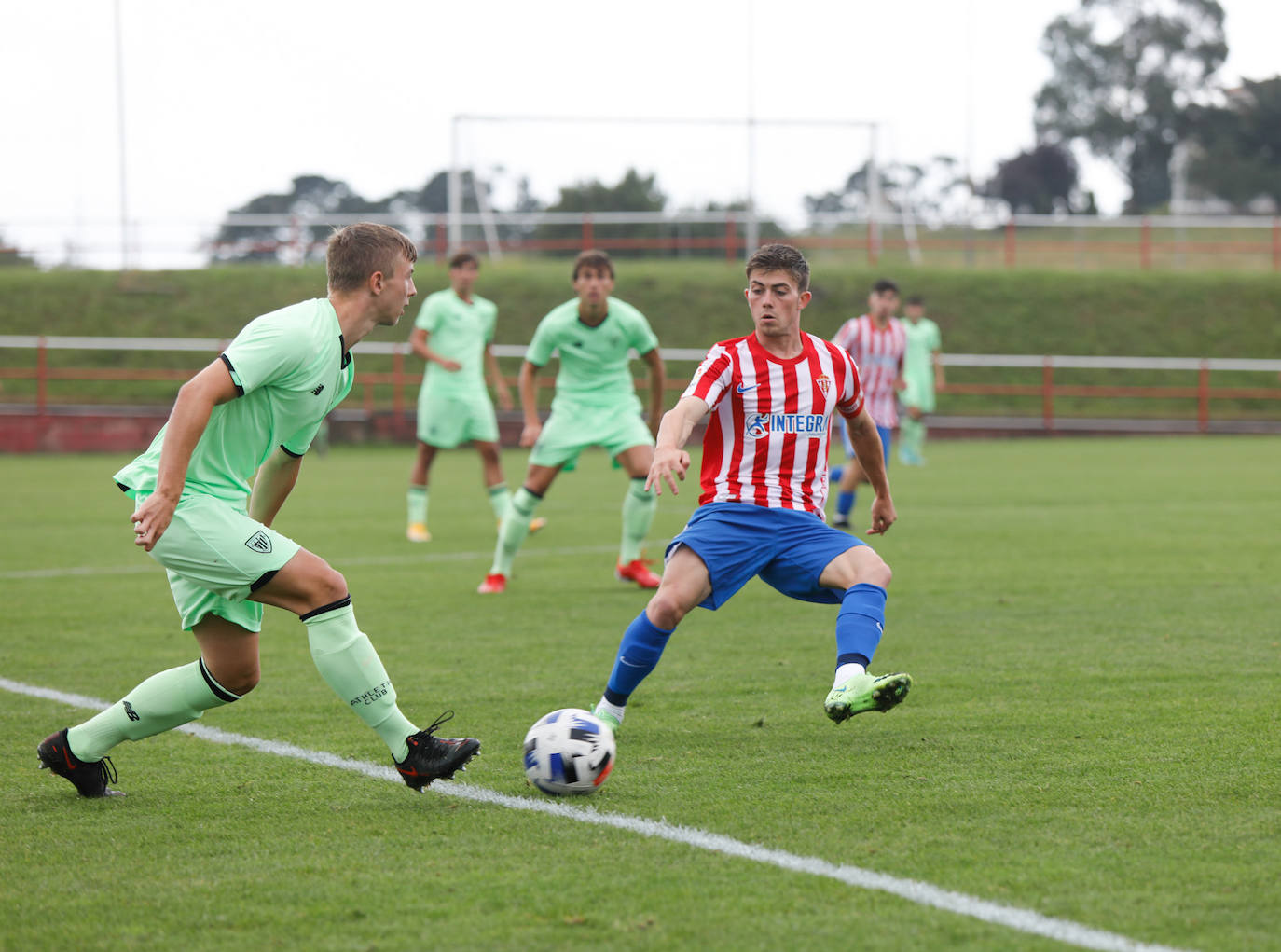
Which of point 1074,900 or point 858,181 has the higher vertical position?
point 858,181

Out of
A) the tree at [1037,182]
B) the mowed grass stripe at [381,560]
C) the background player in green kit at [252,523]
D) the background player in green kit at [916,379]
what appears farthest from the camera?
the tree at [1037,182]

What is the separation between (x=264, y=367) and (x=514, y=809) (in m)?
1.39

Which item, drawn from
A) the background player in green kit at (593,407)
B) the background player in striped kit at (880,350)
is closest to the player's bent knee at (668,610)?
the background player in green kit at (593,407)

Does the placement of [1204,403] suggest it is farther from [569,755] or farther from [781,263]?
[569,755]

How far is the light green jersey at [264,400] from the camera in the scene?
11.8 feet

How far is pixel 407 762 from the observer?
12.5 feet

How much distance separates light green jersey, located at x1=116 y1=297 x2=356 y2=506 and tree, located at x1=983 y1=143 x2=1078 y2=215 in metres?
51.3

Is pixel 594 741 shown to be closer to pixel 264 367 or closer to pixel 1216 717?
pixel 264 367

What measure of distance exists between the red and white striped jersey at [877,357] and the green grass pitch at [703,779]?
313 cm

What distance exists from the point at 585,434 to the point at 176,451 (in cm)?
502

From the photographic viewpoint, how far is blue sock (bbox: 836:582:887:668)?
429cm

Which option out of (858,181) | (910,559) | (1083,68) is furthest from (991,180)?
(910,559)

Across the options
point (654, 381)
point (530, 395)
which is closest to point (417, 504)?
point (530, 395)

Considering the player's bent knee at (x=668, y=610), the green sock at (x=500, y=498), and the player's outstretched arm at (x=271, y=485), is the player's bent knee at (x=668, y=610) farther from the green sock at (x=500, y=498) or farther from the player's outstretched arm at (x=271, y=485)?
the green sock at (x=500, y=498)
